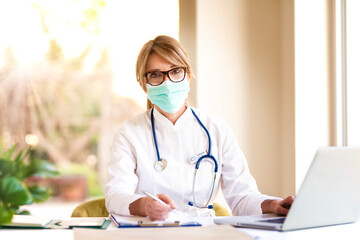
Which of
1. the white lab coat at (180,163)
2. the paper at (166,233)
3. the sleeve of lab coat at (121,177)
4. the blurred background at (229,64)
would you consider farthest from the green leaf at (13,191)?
the blurred background at (229,64)

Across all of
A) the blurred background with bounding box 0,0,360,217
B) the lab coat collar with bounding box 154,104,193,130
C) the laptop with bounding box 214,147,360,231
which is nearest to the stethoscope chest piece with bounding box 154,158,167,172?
the lab coat collar with bounding box 154,104,193,130

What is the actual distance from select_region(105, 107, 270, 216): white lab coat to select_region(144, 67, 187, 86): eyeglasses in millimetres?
157

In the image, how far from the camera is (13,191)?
0.92 m

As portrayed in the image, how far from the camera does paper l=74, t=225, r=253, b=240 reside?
3.62 ft

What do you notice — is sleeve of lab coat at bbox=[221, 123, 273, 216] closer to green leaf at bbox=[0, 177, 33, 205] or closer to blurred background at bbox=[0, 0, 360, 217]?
green leaf at bbox=[0, 177, 33, 205]

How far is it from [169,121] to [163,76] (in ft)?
0.65

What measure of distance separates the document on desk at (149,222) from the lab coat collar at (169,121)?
0.52 meters

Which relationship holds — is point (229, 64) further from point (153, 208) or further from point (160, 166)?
point (153, 208)

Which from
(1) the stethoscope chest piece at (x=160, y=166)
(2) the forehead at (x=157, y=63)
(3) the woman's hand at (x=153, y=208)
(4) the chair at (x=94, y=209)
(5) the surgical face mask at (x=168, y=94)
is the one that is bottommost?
(4) the chair at (x=94, y=209)

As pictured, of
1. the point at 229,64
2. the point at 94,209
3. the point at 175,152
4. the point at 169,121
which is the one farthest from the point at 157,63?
the point at 229,64

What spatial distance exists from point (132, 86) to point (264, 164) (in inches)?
57.9

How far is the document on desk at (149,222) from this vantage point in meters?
1.26

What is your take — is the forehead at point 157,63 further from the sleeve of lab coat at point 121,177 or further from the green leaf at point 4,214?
the green leaf at point 4,214

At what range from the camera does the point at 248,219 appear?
133 cm
